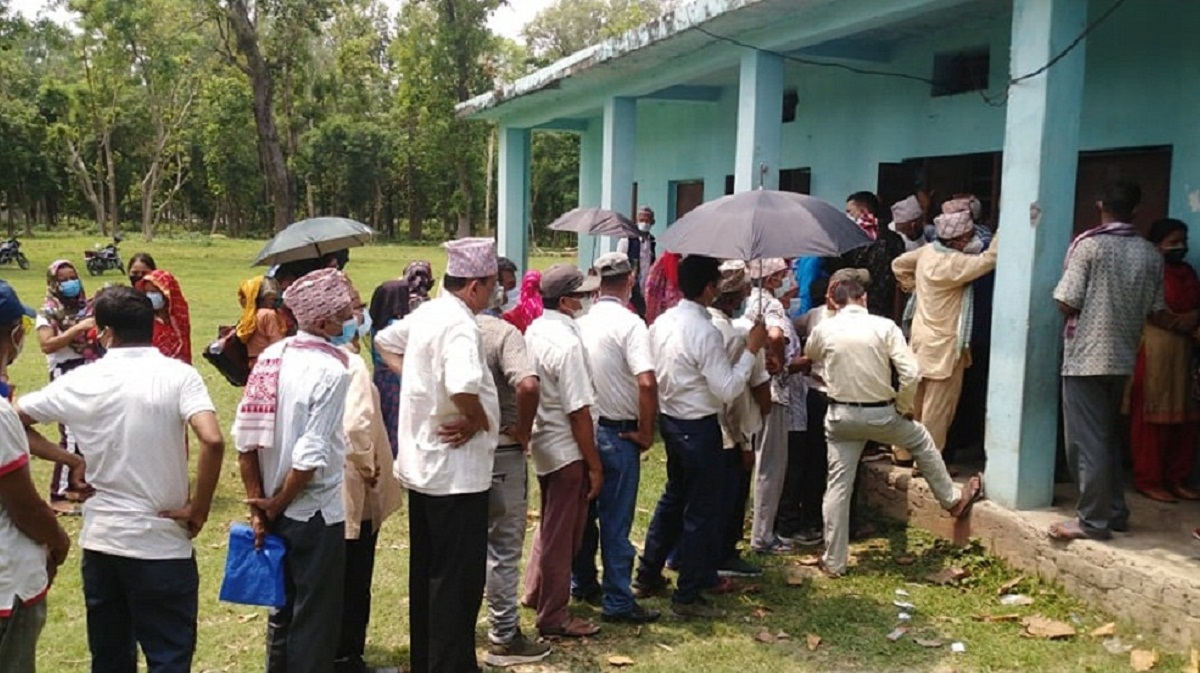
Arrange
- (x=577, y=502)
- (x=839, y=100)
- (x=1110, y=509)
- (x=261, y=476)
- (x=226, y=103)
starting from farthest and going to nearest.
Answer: (x=226, y=103), (x=839, y=100), (x=1110, y=509), (x=577, y=502), (x=261, y=476)

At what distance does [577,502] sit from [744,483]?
151 cm

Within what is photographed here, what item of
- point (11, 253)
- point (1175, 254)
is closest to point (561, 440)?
point (1175, 254)

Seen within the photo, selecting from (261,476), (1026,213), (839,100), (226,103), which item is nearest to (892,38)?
(839,100)

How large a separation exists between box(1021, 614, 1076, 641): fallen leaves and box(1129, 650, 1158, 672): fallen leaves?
0.97ft

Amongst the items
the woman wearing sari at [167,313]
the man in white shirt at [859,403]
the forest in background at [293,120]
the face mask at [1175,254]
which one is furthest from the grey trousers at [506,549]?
the forest in background at [293,120]

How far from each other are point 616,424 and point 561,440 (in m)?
0.42

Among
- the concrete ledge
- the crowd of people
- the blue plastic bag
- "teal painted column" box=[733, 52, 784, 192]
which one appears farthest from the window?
the blue plastic bag

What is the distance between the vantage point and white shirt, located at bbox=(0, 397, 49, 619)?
2.64 metres

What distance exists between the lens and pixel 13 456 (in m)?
2.65

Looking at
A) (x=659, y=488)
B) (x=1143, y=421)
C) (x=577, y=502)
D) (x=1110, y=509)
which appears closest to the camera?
(x=577, y=502)

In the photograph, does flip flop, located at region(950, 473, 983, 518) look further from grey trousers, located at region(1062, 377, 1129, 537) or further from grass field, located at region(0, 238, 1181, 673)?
grey trousers, located at region(1062, 377, 1129, 537)

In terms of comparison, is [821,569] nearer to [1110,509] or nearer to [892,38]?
[1110,509]

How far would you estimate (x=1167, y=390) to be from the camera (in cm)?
548

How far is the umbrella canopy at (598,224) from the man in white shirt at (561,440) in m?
4.46
